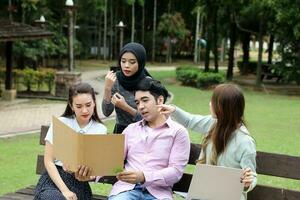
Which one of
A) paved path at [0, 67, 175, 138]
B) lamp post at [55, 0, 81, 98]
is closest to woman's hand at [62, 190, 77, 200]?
paved path at [0, 67, 175, 138]

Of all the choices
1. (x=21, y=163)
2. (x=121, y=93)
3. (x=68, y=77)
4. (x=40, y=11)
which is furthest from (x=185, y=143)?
(x=40, y=11)

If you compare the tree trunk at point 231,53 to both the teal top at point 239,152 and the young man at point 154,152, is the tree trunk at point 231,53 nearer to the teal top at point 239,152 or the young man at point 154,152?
the young man at point 154,152

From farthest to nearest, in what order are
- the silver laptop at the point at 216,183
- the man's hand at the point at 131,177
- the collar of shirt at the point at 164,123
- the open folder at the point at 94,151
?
1. the collar of shirt at the point at 164,123
2. the man's hand at the point at 131,177
3. the open folder at the point at 94,151
4. the silver laptop at the point at 216,183

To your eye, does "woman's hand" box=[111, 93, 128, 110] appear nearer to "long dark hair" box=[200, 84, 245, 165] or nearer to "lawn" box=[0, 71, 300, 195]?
"long dark hair" box=[200, 84, 245, 165]

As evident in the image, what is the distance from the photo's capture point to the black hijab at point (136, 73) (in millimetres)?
4555

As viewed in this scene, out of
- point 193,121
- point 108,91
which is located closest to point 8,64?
point 108,91

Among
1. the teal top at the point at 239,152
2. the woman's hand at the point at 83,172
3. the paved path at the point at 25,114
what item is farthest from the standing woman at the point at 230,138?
the paved path at the point at 25,114

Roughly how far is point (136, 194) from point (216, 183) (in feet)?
2.33

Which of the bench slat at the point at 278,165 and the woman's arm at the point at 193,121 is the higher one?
the woman's arm at the point at 193,121

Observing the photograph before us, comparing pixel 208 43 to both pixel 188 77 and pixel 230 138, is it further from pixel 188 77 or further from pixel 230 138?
pixel 230 138

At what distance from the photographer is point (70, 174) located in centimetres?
432

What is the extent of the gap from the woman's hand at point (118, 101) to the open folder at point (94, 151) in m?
0.77

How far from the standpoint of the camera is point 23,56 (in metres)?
29.1

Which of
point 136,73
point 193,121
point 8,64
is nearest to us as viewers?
point 193,121
